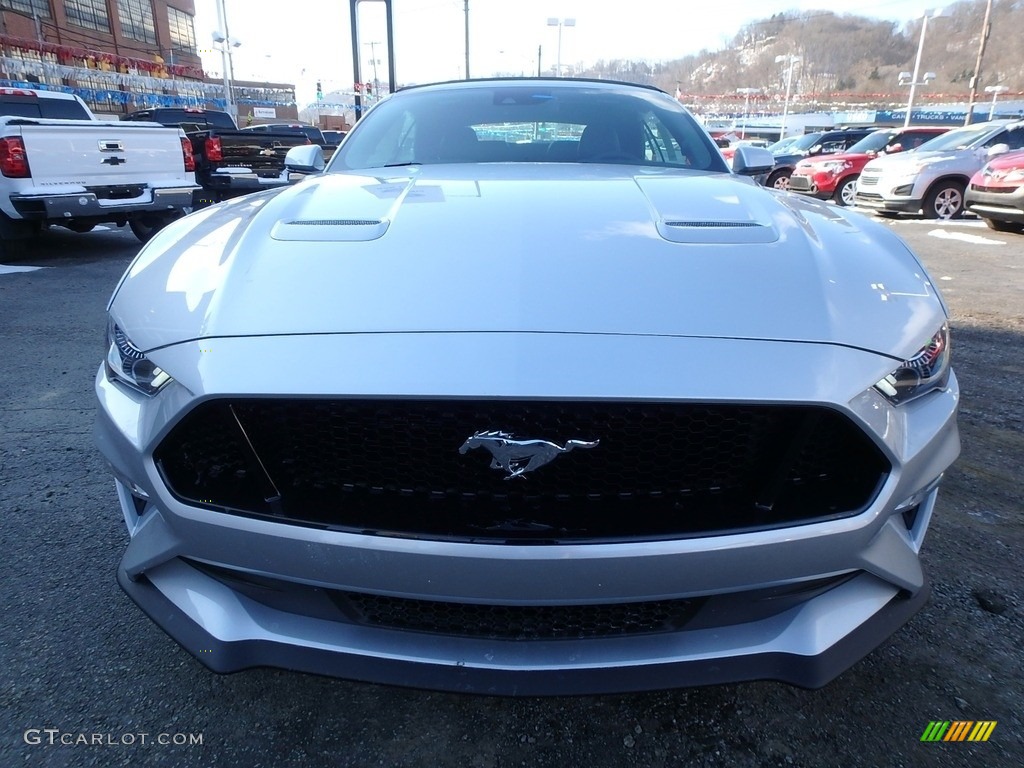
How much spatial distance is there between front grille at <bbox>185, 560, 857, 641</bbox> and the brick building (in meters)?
22.0

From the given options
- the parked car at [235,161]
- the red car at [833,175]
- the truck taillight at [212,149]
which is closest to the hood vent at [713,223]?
the parked car at [235,161]

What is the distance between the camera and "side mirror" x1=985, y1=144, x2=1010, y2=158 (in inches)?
412

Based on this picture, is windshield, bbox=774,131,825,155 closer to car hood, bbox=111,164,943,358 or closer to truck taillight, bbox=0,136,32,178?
truck taillight, bbox=0,136,32,178

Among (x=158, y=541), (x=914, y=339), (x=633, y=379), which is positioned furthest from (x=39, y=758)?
(x=914, y=339)

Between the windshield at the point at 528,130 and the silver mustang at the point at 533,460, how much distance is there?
1.29 metres

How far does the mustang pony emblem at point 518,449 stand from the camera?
1298 mm

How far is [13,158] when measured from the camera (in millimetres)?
6504


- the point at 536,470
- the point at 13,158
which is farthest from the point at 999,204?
the point at 13,158

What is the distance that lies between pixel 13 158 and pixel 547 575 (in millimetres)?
7398

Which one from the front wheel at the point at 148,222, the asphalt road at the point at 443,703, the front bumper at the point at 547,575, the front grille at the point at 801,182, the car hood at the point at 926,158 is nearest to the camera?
the front bumper at the point at 547,575

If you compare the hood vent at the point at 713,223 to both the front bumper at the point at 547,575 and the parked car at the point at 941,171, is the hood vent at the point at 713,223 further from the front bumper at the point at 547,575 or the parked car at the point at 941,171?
the parked car at the point at 941,171

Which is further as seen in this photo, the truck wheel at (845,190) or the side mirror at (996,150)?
the truck wheel at (845,190)

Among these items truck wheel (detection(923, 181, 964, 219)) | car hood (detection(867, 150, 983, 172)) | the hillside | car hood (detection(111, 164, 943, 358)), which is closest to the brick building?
car hood (detection(867, 150, 983, 172))

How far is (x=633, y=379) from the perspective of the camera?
1268 mm
